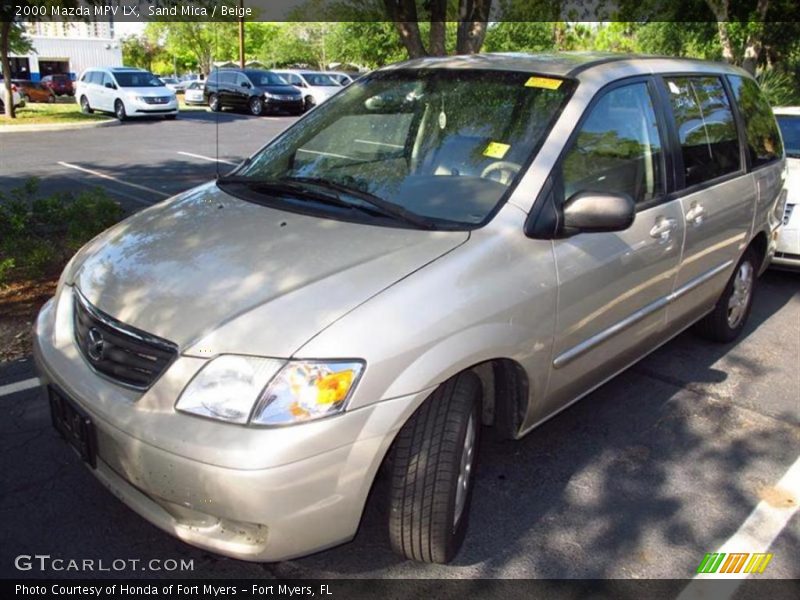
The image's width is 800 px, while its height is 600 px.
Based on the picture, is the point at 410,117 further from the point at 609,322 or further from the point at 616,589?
the point at 616,589

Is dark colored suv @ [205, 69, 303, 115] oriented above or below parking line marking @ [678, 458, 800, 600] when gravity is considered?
above

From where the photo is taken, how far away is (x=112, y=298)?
8.38 ft

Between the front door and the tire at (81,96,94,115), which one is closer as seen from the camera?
the front door

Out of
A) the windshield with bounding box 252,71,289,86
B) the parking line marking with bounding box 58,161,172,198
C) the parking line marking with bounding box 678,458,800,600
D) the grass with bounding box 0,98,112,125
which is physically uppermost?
the windshield with bounding box 252,71,289,86

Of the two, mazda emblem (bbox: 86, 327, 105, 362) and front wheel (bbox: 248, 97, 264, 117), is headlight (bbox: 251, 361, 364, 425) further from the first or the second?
front wheel (bbox: 248, 97, 264, 117)

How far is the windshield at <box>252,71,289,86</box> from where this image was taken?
86.9 ft

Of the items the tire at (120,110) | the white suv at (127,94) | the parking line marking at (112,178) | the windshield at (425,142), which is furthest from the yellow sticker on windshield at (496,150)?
the tire at (120,110)

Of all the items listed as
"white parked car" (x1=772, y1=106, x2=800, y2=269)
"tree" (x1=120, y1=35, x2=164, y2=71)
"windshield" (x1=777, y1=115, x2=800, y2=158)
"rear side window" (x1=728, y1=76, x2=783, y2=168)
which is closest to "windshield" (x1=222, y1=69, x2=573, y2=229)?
"rear side window" (x1=728, y1=76, x2=783, y2=168)

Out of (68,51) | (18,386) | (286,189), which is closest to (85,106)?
(18,386)

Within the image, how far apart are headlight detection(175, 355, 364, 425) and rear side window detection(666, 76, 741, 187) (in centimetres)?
248

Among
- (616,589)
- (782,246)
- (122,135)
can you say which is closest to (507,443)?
(616,589)

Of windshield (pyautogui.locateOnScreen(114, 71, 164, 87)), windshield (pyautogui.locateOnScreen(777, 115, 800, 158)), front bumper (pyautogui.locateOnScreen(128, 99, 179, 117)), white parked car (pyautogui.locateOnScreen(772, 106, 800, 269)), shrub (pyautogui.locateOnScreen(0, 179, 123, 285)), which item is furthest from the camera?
windshield (pyautogui.locateOnScreen(114, 71, 164, 87))

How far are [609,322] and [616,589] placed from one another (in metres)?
1.16

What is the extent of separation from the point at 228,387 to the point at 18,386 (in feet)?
7.73
